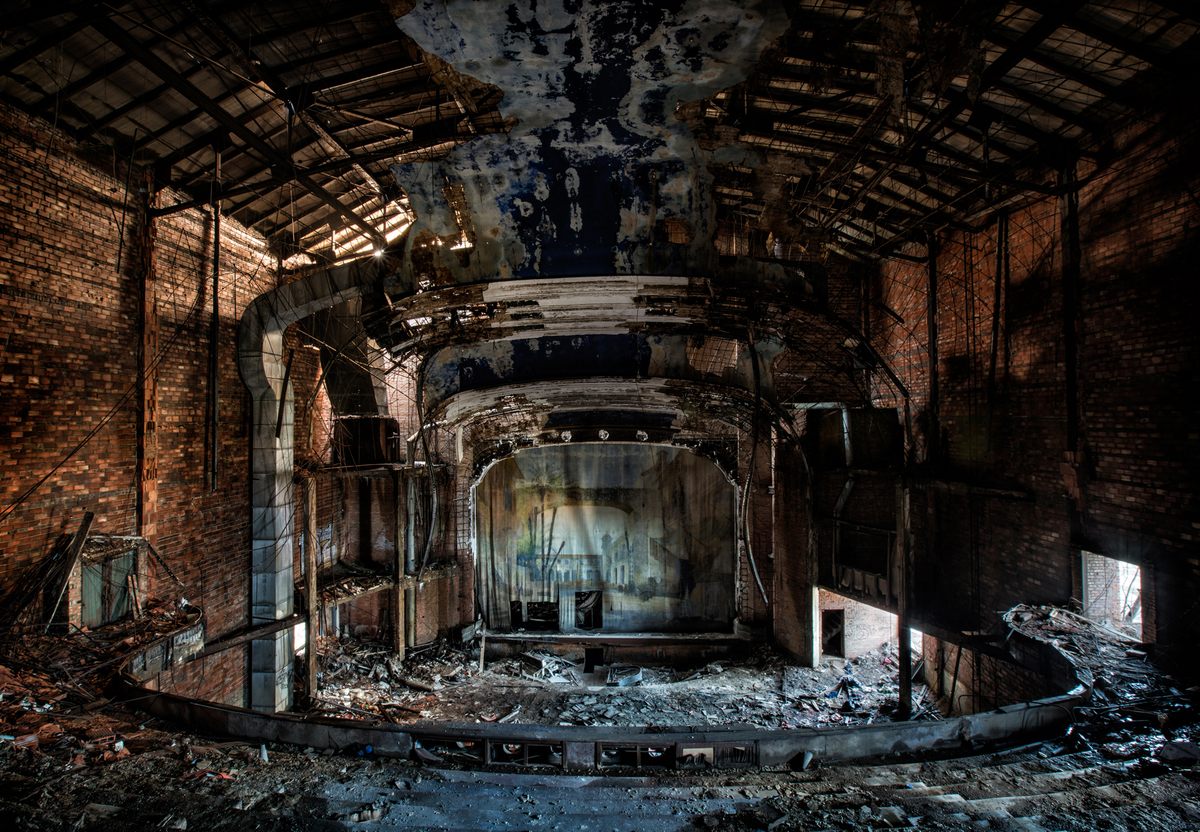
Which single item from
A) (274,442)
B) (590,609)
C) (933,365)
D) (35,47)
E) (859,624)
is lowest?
(590,609)

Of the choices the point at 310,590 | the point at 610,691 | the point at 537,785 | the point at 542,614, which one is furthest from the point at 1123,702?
the point at 542,614

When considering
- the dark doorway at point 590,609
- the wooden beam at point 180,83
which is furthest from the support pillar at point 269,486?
the dark doorway at point 590,609

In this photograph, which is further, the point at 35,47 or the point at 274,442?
the point at 274,442

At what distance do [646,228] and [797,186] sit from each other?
3440 millimetres

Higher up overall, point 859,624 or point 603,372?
point 603,372

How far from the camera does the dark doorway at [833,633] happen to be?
1135cm

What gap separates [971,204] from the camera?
7691 millimetres

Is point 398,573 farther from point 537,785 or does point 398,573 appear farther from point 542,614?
point 537,785

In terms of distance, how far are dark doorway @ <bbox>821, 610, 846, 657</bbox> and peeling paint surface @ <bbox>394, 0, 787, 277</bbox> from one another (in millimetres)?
9135

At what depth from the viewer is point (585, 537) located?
1419cm

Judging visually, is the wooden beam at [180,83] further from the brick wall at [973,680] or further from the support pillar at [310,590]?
the brick wall at [973,680]

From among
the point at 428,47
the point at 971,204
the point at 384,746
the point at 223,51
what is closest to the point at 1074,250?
the point at 971,204

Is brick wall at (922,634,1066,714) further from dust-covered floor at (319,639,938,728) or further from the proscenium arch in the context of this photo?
the proscenium arch

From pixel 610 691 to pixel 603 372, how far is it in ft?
20.9
